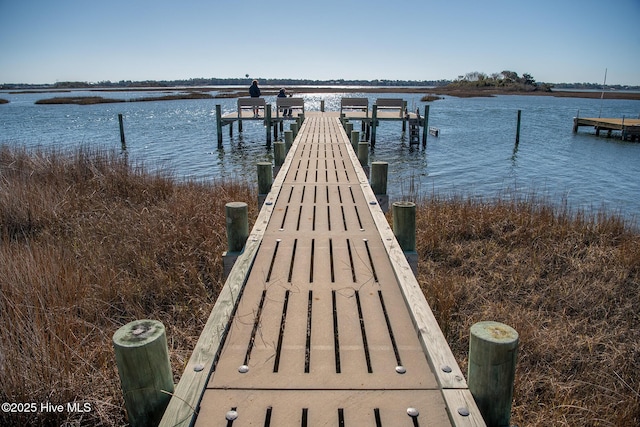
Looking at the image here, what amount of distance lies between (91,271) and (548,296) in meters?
5.98

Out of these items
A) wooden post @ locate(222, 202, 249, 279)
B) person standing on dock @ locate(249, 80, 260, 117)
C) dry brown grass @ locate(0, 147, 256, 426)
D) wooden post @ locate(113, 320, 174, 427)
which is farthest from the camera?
person standing on dock @ locate(249, 80, 260, 117)

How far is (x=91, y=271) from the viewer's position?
574 centimetres

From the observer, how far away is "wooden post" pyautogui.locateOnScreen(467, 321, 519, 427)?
8.02ft

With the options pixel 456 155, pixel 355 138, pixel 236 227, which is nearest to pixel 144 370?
pixel 236 227

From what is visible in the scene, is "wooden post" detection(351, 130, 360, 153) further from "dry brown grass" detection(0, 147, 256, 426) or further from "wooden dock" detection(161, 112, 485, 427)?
"wooden dock" detection(161, 112, 485, 427)

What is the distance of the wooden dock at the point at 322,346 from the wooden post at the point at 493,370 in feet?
0.35

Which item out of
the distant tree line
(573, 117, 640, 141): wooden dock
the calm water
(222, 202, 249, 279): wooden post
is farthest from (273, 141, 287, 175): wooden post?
the distant tree line

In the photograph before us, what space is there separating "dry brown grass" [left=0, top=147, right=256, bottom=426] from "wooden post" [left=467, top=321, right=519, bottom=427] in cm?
259

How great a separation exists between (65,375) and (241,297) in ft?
4.77

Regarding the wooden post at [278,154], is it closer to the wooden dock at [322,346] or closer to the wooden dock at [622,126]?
the wooden dock at [322,346]

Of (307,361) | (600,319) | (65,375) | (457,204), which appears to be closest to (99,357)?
(65,375)

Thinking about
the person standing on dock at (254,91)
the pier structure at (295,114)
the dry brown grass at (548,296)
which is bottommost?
the dry brown grass at (548,296)

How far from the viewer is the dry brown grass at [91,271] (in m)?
3.48

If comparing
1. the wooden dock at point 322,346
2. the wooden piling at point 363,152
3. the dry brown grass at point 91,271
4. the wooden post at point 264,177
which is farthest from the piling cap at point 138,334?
the wooden piling at point 363,152
